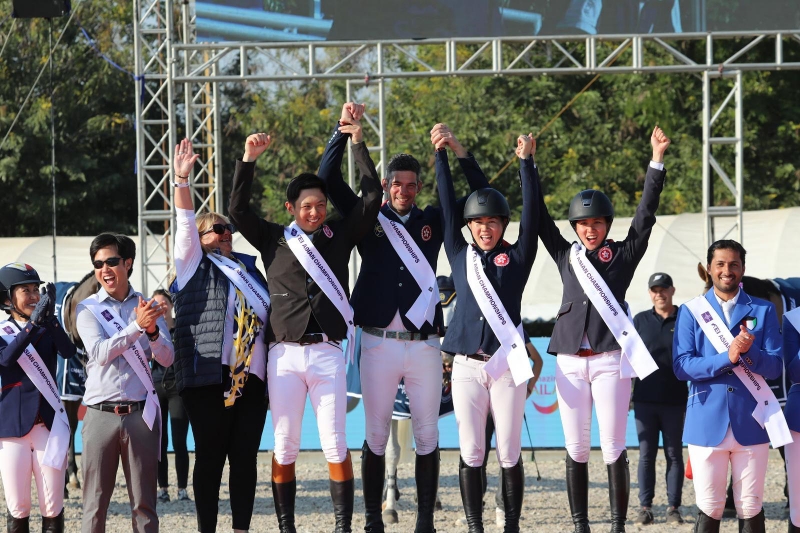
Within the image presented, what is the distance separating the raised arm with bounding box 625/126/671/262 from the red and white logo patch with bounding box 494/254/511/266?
68 centimetres

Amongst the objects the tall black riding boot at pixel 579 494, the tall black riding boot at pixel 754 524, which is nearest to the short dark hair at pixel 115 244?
the tall black riding boot at pixel 579 494

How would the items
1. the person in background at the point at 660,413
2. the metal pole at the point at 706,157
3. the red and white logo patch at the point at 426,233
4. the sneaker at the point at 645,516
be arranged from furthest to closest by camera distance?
the metal pole at the point at 706,157 < the person in background at the point at 660,413 < the sneaker at the point at 645,516 < the red and white logo patch at the point at 426,233

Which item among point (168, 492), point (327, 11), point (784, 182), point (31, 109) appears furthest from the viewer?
point (31, 109)

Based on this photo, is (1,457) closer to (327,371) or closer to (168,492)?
(327,371)

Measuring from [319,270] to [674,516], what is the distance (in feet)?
12.5

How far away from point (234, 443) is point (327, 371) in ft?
2.24

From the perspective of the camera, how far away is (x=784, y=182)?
72.7ft

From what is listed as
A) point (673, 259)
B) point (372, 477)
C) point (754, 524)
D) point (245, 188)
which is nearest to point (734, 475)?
point (754, 524)

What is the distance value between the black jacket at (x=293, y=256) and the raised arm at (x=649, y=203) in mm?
1458

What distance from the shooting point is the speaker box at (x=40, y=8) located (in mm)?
11266

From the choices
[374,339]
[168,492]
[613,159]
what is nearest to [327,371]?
[374,339]

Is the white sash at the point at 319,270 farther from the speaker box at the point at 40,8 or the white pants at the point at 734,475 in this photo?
the speaker box at the point at 40,8

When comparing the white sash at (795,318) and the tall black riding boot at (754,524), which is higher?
the white sash at (795,318)

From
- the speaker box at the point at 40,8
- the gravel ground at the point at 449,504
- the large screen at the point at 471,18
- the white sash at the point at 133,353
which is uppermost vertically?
the large screen at the point at 471,18
